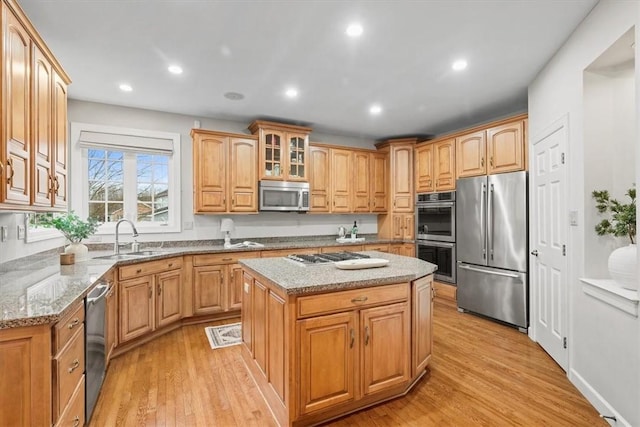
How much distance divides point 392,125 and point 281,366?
3971 millimetres

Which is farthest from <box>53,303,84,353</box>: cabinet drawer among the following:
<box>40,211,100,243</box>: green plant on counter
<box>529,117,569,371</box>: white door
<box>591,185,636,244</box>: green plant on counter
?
<box>529,117,569,371</box>: white door

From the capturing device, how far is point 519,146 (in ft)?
11.8

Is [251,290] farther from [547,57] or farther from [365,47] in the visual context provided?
[547,57]

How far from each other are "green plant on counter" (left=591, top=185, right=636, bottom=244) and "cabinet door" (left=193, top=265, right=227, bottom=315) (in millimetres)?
3640

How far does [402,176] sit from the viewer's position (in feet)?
17.2

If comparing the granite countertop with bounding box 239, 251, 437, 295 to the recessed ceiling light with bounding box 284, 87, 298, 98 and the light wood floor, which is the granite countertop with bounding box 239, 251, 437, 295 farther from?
the recessed ceiling light with bounding box 284, 87, 298, 98

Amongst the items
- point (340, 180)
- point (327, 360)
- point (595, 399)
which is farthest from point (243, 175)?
point (595, 399)

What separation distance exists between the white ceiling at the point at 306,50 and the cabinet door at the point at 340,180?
1076 millimetres

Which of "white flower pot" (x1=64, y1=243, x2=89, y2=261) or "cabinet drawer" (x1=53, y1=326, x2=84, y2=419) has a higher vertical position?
"white flower pot" (x1=64, y1=243, x2=89, y2=261)

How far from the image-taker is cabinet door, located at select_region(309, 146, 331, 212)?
194 inches

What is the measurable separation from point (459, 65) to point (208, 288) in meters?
3.61

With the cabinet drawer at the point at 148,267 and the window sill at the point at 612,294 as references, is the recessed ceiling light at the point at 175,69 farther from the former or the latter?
the window sill at the point at 612,294

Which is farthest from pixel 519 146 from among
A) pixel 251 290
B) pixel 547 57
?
pixel 251 290

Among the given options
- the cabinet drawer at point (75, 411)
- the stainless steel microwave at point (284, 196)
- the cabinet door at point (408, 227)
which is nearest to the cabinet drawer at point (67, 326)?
the cabinet drawer at point (75, 411)
